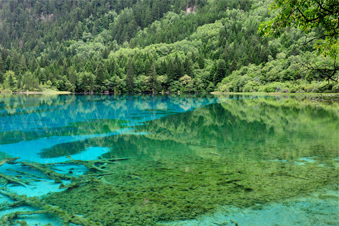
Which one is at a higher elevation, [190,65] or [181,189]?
[190,65]

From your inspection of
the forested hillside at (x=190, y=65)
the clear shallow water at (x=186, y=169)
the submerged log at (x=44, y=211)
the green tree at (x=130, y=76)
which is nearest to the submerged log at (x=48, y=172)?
the clear shallow water at (x=186, y=169)

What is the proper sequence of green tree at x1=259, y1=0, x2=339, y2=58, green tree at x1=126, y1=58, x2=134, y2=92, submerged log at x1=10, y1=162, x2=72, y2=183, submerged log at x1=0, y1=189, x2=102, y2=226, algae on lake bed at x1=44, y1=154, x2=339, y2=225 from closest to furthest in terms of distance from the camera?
submerged log at x1=0, y1=189, x2=102, y2=226
green tree at x1=259, y1=0, x2=339, y2=58
algae on lake bed at x1=44, y1=154, x2=339, y2=225
submerged log at x1=10, y1=162, x2=72, y2=183
green tree at x1=126, y1=58, x2=134, y2=92

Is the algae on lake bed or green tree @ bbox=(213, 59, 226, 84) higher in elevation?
green tree @ bbox=(213, 59, 226, 84)

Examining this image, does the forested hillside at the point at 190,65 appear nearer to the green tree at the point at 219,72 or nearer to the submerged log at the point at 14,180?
the green tree at the point at 219,72

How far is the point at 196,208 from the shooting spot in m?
6.08

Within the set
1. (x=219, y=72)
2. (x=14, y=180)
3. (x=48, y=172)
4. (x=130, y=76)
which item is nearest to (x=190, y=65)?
(x=219, y=72)

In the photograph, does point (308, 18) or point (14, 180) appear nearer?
point (308, 18)

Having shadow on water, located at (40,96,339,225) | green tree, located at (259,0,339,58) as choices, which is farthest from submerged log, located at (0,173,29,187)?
green tree, located at (259,0,339,58)

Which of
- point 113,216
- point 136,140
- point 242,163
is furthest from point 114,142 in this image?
point 113,216

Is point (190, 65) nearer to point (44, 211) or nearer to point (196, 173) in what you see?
point (196, 173)

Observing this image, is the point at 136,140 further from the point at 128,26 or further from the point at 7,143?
the point at 128,26

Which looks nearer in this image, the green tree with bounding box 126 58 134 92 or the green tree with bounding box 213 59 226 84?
the green tree with bounding box 126 58 134 92

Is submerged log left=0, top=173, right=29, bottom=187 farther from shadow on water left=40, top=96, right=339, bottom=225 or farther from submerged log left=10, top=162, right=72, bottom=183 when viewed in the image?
shadow on water left=40, top=96, right=339, bottom=225

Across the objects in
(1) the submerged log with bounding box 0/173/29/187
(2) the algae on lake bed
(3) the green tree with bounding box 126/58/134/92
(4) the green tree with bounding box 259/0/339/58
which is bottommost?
(2) the algae on lake bed
